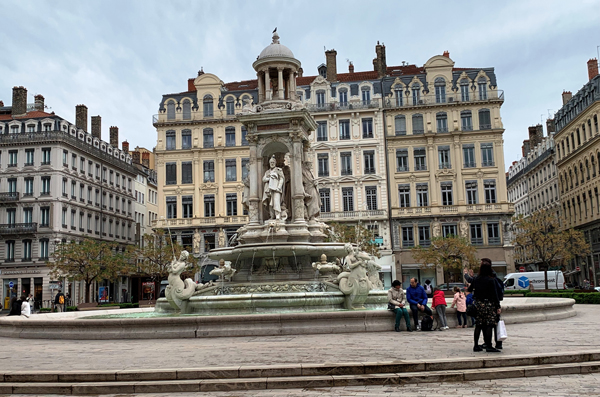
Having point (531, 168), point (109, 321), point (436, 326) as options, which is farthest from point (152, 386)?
point (531, 168)

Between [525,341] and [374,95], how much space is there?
53.1m

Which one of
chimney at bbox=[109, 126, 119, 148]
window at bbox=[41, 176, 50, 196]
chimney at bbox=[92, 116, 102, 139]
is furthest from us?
chimney at bbox=[109, 126, 119, 148]

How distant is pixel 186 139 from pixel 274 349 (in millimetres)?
54858

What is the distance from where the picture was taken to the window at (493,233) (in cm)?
5943

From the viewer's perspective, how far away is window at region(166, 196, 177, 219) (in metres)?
64.1

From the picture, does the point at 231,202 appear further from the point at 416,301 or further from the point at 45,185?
the point at 416,301

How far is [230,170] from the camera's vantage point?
2520 inches

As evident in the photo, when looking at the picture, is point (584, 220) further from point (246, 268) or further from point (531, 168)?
point (246, 268)

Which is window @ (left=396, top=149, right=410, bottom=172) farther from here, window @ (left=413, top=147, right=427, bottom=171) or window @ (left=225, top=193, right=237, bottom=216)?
window @ (left=225, top=193, right=237, bottom=216)

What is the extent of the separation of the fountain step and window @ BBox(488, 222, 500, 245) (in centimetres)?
5115

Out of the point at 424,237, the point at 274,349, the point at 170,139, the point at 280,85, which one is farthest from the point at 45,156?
the point at 274,349

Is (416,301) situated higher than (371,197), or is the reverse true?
(371,197)

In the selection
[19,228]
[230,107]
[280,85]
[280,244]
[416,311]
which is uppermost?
[230,107]

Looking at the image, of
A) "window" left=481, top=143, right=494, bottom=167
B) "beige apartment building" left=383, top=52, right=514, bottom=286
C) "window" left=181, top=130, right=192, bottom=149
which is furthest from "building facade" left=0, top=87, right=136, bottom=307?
"window" left=481, top=143, right=494, bottom=167
